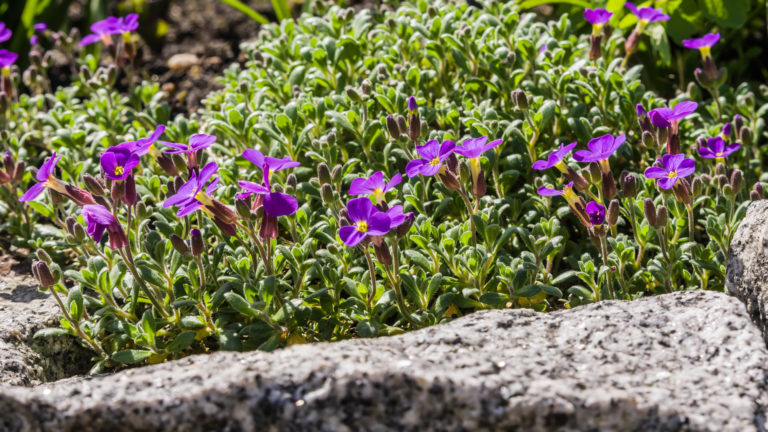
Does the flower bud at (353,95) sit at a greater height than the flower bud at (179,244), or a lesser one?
greater

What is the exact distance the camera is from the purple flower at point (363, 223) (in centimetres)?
243

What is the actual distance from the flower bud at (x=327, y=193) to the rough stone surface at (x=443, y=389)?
2.52ft

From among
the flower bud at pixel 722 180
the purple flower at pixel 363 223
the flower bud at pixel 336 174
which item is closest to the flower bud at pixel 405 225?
the purple flower at pixel 363 223

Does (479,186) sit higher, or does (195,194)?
(195,194)

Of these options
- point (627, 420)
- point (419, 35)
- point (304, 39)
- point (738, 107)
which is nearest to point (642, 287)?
point (627, 420)

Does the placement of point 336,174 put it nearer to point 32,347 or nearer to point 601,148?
point 601,148

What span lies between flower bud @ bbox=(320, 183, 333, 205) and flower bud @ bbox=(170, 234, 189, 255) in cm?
52

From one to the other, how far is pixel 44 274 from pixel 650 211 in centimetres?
211

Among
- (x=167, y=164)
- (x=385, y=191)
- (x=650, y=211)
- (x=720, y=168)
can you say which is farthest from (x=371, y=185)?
(x=720, y=168)

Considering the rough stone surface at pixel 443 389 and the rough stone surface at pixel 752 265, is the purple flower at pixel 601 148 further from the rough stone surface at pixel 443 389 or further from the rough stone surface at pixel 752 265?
the rough stone surface at pixel 443 389

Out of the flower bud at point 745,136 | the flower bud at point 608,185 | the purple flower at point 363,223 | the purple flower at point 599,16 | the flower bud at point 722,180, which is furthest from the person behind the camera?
the purple flower at point 599,16

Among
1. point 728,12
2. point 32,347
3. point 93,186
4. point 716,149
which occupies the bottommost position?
point 32,347

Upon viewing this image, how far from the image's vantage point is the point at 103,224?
8.78 ft

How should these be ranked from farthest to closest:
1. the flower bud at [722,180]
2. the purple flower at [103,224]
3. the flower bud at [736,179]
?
the flower bud at [722,180] < the flower bud at [736,179] < the purple flower at [103,224]
